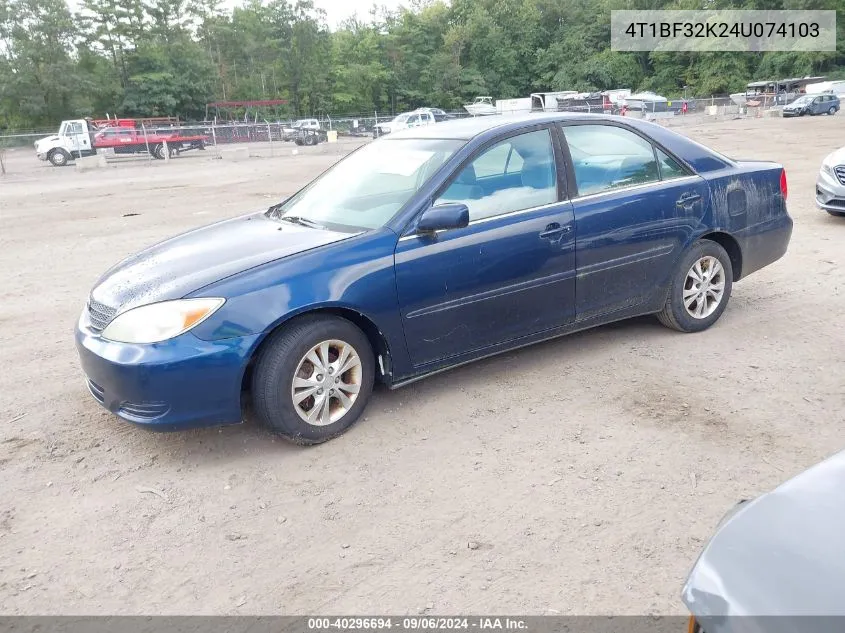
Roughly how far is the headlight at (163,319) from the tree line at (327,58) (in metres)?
61.8

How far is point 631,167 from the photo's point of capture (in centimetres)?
477

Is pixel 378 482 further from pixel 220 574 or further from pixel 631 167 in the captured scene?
pixel 631 167

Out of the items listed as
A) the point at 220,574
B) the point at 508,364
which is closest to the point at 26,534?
the point at 220,574

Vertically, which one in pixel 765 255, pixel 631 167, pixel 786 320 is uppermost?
pixel 631 167

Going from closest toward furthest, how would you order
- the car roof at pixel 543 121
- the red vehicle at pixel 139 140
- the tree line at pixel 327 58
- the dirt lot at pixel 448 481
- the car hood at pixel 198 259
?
the dirt lot at pixel 448 481 < the car hood at pixel 198 259 < the car roof at pixel 543 121 < the red vehicle at pixel 139 140 < the tree line at pixel 327 58

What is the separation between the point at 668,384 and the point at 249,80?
7626cm

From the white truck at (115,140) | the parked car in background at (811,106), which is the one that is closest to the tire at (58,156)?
the white truck at (115,140)

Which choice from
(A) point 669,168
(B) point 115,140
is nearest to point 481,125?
(A) point 669,168

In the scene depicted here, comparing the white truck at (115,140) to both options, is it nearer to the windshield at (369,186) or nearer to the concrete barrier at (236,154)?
the concrete barrier at (236,154)

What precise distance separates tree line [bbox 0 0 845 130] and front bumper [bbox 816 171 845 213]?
198 feet

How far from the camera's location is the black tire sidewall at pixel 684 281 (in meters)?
4.91

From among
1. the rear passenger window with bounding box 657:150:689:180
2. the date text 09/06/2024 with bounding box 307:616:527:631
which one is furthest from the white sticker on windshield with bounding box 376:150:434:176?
the date text 09/06/2024 with bounding box 307:616:527:631

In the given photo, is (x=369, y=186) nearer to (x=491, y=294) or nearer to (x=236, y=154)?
(x=491, y=294)

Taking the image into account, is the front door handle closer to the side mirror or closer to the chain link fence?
→ the side mirror
